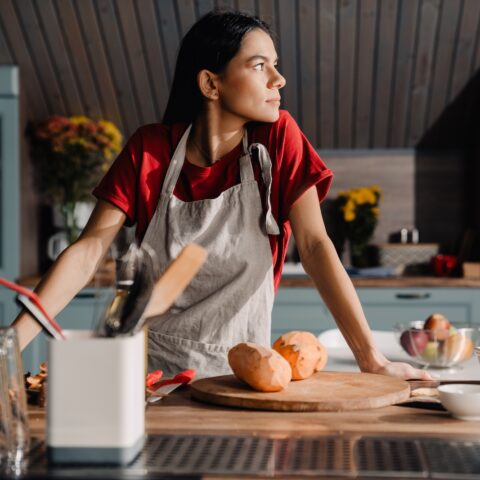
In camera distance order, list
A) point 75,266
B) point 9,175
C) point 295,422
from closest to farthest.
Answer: point 295,422
point 75,266
point 9,175

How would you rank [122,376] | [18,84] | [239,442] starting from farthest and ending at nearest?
[18,84]
[239,442]
[122,376]

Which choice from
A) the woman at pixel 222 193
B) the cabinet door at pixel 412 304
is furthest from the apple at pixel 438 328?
the cabinet door at pixel 412 304

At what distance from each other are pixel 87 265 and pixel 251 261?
0.38 m

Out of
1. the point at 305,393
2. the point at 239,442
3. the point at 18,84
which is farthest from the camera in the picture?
the point at 18,84

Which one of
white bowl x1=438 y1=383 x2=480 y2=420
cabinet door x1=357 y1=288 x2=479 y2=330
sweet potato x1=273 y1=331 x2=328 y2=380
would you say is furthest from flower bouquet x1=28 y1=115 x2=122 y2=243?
white bowl x1=438 y1=383 x2=480 y2=420

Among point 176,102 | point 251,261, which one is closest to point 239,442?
point 251,261

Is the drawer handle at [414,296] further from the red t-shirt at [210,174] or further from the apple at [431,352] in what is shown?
the apple at [431,352]

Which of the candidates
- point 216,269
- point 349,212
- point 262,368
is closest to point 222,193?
point 216,269

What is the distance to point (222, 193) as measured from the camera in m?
1.89

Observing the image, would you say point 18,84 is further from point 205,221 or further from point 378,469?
point 378,469

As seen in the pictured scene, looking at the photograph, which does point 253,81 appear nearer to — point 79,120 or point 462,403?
point 462,403

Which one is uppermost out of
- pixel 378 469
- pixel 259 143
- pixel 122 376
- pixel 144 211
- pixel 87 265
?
pixel 259 143

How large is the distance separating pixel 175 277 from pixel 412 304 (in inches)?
118

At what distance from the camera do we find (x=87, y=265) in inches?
66.3
